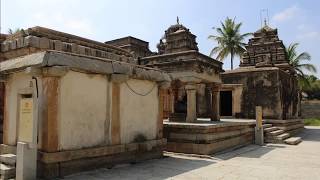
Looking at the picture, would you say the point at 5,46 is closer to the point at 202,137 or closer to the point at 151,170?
the point at 151,170

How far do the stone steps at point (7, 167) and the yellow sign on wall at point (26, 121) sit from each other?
54 cm

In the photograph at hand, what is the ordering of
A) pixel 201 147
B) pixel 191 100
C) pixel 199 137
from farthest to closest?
pixel 191 100 < pixel 199 137 < pixel 201 147

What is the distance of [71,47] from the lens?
7.94m

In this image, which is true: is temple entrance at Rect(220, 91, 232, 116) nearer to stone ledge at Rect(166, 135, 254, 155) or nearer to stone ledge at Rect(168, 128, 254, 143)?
stone ledge at Rect(166, 135, 254, 155)

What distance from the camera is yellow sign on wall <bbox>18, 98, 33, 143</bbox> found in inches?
231

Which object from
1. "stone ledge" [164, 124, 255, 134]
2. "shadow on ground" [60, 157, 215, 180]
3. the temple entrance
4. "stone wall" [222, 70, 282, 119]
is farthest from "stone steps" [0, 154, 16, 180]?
the temple entrance

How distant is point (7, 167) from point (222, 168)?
490 cm

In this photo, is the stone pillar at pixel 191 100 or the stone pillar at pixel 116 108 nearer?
the stone pillar at pixel 116 108

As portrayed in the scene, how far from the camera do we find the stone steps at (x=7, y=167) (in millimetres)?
5961

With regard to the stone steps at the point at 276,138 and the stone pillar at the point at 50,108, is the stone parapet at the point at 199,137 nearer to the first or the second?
the stone steps at the point at 276,138

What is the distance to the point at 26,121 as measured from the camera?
600cm

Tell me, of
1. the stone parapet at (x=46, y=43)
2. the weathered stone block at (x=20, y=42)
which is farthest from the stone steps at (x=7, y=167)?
the weathered stone block at (x=20, y=42)

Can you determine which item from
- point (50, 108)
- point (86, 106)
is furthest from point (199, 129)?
point (50, 108)

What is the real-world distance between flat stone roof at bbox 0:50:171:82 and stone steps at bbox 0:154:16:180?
1.84 meters
